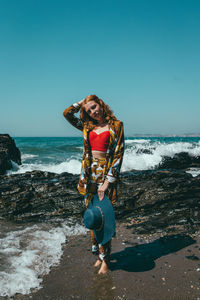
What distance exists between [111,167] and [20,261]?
217 cm

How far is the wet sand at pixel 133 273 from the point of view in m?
2.99

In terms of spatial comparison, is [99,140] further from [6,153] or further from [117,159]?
[6,153]

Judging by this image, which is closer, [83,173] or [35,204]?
[83,173]

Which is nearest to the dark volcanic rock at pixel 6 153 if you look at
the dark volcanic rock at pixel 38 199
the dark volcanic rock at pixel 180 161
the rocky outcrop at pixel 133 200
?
the dark volcanic rock at pixel 38 199

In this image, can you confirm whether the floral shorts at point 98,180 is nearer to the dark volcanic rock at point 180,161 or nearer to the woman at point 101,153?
the woman at point 101,153

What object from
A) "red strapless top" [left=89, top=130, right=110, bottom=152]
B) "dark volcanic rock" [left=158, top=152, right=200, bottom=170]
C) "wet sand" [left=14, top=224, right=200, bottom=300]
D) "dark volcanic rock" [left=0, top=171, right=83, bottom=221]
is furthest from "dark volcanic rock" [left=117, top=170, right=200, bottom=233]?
"dark volcanic rock" [left=158, top=152, right=200, bottom=170]

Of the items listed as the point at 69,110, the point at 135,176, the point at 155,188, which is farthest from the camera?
the point at 135,176

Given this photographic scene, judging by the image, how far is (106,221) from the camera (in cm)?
329

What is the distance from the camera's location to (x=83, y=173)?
351cm

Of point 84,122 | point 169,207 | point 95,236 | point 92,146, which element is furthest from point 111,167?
point 169,207

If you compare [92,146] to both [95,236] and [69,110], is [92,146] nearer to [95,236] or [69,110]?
[69,110]

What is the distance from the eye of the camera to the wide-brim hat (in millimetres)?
3236

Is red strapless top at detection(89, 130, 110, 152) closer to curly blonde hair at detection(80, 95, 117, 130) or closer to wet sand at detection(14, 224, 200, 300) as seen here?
curly blonde hair at detection(80, 95, 117, 130)

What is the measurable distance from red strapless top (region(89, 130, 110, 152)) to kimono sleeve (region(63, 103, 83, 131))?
381 mm
